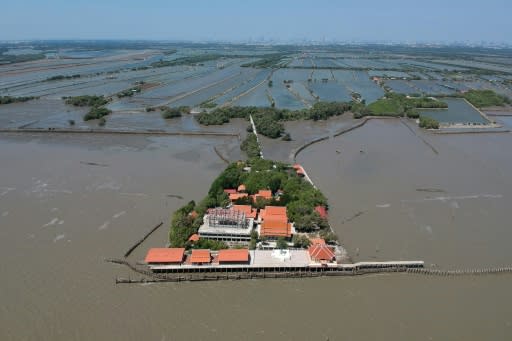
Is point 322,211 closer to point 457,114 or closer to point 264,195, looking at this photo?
point 264,195

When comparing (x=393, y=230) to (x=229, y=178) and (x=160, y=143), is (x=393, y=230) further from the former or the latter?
(x=160, y=143)

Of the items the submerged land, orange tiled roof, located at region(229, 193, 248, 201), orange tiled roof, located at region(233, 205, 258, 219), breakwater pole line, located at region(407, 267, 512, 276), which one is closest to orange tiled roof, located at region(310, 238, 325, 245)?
the submerged land

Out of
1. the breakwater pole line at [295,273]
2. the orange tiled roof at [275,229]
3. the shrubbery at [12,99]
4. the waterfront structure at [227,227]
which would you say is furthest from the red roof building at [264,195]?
the shrubbery at [12,99]

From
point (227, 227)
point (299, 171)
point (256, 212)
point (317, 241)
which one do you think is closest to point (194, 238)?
point (227, 227)

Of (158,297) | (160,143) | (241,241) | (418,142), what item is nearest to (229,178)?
(241,241)

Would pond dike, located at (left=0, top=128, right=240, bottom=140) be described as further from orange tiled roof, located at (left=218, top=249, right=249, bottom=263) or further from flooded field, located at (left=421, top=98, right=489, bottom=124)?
flooded field, located at (left=421, top=98, right=489, bottom=124)

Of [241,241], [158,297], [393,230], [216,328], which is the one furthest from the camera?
[393,230]
